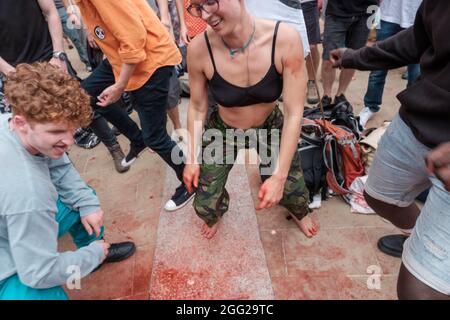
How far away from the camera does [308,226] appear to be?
8.11 ft

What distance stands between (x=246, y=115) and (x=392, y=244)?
1.33 m

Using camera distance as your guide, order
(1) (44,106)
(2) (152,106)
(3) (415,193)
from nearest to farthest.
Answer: (1) (44,106) < (3) (415,193) < (2) (152,106)

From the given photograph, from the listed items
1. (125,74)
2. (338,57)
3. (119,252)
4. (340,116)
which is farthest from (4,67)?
(340,116)

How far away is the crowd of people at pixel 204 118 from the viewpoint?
1.38m

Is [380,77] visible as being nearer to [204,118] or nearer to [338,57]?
[338,57]

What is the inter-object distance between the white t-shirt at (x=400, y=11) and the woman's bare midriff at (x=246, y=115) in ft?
5.63

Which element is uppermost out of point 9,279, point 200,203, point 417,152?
point 417,152

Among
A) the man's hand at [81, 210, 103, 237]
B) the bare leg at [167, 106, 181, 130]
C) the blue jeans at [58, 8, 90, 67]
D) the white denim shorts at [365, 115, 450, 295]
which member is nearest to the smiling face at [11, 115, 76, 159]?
the man's hand at [81, 210, 103, 237]

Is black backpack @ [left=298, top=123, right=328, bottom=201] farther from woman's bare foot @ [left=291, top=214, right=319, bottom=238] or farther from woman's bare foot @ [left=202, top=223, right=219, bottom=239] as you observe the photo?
woman's bare foot @ [left=202, top=223, right=219, bottom=239]

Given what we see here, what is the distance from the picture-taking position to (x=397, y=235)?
2.34 metres

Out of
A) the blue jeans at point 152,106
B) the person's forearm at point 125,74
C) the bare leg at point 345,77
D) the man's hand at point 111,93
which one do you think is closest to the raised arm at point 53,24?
the blue jeans at point 152,106
